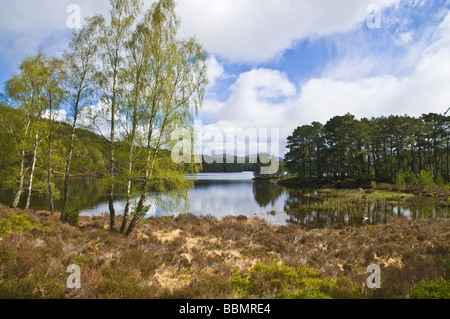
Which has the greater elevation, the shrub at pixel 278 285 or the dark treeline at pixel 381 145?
the dark treeline at pixel 381 145

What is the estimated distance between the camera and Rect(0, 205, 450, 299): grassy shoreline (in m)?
4.51

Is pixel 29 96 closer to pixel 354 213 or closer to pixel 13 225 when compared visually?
pixel 13 225

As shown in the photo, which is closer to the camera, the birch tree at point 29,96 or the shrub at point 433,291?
the shrub at point 433,291

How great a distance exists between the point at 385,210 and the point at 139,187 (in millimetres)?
23916

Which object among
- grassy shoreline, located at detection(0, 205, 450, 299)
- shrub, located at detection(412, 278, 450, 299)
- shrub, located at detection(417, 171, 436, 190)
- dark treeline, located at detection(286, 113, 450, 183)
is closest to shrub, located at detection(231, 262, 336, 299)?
grassy shoreline, located at detection(0, 205, 450, 299)

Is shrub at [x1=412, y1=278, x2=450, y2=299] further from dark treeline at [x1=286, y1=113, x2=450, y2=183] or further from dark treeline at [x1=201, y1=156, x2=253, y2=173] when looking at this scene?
dark treeline at [x1=201, y1=156, x2=253, y2=173]

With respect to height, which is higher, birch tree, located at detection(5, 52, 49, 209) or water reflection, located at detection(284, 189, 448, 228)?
birch tree, located at detection(5, 52, 49, 209)

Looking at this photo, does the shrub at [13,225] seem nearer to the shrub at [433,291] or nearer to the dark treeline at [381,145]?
the shrub at [433,291]

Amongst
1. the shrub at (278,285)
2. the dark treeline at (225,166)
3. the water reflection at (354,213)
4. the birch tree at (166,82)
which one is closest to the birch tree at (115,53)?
the birch tree at (166,82)

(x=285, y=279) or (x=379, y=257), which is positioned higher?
(x=285, y=279)

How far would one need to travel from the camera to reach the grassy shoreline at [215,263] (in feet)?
14.8

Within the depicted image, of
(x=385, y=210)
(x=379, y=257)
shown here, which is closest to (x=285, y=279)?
(x=379, y=257)
